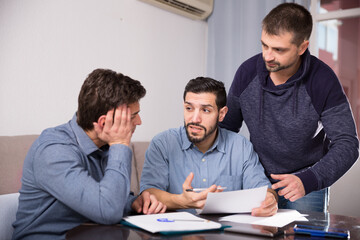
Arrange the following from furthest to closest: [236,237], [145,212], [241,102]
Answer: [241,102], [145,212], [236,237]

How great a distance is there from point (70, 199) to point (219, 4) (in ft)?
9.74

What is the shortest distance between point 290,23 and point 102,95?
93 cm

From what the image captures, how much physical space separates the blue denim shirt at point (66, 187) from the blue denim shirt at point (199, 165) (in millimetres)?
468

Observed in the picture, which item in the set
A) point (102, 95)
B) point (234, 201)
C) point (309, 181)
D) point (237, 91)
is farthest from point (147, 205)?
point (237, 91)

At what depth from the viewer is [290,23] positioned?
5.87 feet

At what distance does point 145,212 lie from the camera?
1.40 m

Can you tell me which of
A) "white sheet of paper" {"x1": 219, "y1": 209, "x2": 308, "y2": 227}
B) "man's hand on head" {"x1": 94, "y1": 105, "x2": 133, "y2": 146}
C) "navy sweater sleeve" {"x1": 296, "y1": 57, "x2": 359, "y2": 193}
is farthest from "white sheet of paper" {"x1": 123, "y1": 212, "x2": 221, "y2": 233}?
"navy sweater sleeve" {"x1": 296, "y1": 57, "x2": 359, "y2": 193}

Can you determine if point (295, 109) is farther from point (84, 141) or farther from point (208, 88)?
point (84, 141)

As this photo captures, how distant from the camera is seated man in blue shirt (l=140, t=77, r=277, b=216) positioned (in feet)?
5.88

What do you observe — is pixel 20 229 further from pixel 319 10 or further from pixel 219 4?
pixel 319 10

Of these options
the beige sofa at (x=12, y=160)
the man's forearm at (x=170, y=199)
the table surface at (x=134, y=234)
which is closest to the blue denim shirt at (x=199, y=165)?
the man's forearm at (x=170, y=199)

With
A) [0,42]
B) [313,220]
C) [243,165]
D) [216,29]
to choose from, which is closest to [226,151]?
[243,165]

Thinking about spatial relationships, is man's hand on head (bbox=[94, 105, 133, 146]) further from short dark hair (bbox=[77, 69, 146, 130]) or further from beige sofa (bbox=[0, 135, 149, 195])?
beige sofa (bbox=[0, 135, 149, 195])

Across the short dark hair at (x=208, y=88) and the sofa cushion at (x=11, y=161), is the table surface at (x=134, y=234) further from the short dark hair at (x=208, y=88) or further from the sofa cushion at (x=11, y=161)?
the sofa cushion at (x=11, y=161)
